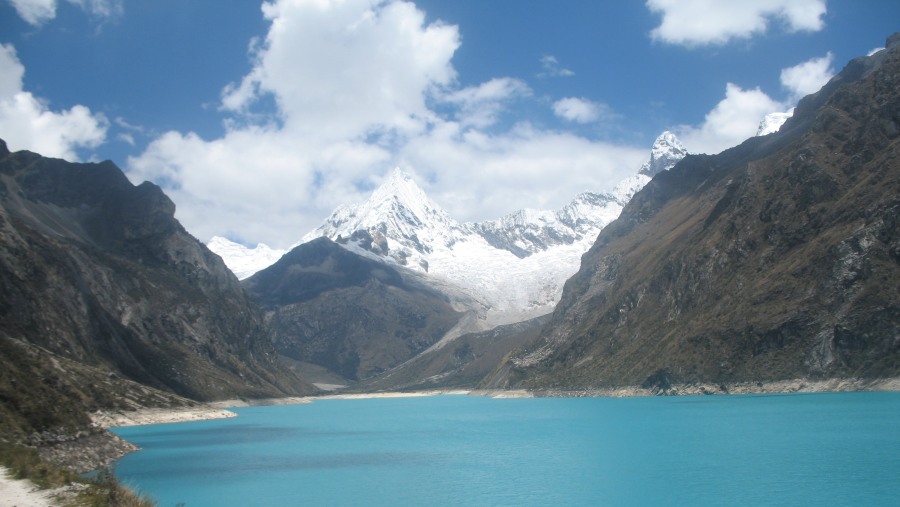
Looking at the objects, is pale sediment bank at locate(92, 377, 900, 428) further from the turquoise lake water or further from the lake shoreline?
the turquoise lake water

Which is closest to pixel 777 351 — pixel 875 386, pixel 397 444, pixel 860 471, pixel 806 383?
pixel 806 383

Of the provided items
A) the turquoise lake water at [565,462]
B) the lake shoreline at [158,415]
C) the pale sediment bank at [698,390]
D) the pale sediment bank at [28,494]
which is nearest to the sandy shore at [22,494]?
the pale sediment bank at [28,494]

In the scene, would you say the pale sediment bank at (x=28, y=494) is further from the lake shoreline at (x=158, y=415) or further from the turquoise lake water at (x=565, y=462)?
the lake shoreline at (x=158, y=415)

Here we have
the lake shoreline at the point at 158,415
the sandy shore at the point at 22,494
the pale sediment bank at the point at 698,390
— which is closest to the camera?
the sandy shore at the point at 22,494

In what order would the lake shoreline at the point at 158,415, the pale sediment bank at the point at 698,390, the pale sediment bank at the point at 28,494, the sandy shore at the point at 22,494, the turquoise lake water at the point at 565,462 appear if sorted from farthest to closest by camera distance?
the pale sediment bank at the point at 698,390, the lake shoreline at the point at 158,415, the turquoise lake water at the point at 565,462, the pale sediment bank at the point at 28,494, the sandy shore at the point at 22,494

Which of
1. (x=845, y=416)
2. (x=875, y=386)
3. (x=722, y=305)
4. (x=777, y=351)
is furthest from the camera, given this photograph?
(x=722, y=305)

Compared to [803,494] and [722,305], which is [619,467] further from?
[722,305]

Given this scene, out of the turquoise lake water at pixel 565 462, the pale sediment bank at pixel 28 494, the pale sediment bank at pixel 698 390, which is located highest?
the pale sediment bank at pixel 28 494

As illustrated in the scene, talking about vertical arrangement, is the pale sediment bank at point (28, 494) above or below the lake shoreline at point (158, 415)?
above

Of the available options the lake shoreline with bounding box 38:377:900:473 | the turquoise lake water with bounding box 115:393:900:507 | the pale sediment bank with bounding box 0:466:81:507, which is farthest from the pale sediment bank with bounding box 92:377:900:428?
the pale sediment bank with bounding box 0:466:81:507
